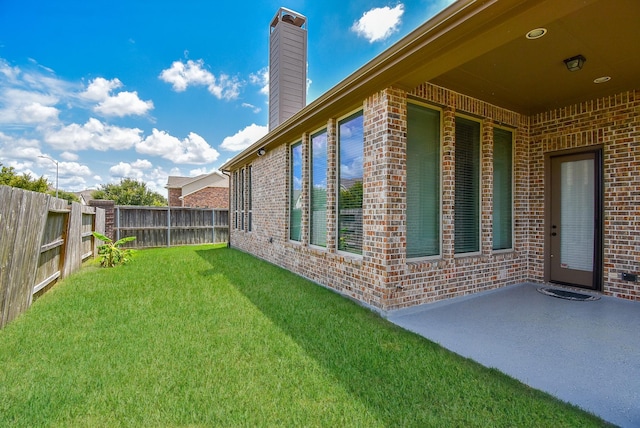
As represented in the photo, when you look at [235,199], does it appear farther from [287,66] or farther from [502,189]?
[502,189]

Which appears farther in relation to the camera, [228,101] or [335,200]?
[228,101]

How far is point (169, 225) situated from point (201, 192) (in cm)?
1394

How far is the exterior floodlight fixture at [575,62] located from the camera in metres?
3.40

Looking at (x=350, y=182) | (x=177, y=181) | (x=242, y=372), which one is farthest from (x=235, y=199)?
(x=177, y=181)

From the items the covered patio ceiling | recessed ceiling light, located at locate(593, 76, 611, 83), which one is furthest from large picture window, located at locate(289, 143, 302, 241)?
recessed ceiling light, located at locate(593, 76, 611, 83)

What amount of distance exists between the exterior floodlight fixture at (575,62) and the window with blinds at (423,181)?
1492mm

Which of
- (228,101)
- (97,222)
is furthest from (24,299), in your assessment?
(228,101)

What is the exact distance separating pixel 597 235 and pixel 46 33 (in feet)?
44.5

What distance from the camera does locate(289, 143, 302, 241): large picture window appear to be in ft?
20.9

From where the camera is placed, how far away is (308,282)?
18.1 ft

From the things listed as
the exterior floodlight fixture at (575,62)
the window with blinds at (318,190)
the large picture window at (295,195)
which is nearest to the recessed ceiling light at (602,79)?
the exterior floodlight fixture at (575,62)

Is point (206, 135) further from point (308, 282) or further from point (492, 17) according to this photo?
point (492, 17)

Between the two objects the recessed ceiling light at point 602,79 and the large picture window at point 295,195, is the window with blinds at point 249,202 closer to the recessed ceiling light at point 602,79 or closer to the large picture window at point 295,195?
the large picture window at point 295,195

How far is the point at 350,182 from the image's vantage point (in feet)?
15.3
